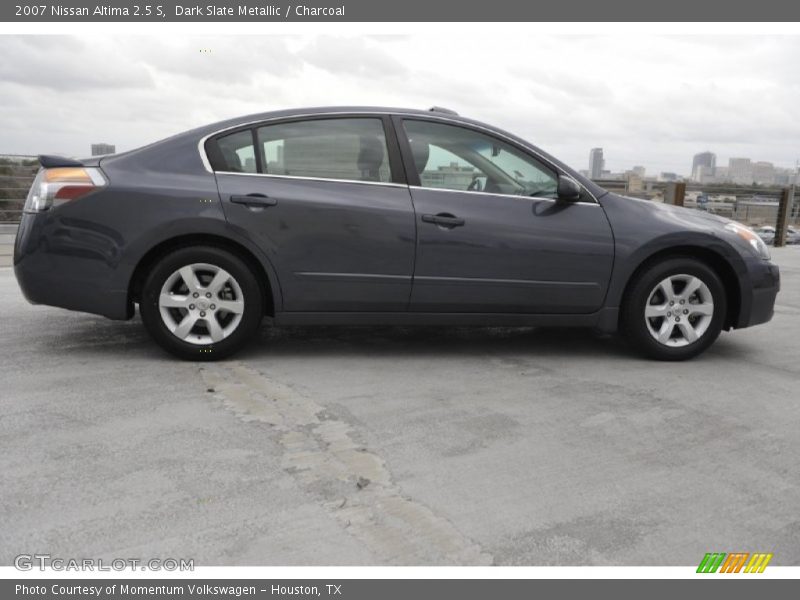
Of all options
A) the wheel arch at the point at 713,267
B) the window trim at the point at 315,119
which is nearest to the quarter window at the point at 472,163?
the window trim at the point at 315,119

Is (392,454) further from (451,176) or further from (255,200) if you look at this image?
(451,176)

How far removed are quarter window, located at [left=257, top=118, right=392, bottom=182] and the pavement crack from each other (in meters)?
1.35

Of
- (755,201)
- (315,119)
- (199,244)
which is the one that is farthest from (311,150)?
(755,201)

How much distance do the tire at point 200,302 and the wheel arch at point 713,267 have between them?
2421 mm

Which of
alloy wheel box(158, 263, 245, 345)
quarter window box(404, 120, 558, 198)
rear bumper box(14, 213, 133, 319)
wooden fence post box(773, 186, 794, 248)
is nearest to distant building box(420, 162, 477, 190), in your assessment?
quarter window box(404, 120, 558, 198)

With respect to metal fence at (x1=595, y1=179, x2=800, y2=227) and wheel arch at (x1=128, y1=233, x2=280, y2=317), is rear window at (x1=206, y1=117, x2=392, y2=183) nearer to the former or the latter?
wheel arch at (x1=128, y1=233, x2=280, y2=317)

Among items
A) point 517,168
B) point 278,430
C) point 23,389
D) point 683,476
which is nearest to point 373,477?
→ point 278,430

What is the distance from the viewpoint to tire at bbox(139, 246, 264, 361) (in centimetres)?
449

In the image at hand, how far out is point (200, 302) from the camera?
14.9ft

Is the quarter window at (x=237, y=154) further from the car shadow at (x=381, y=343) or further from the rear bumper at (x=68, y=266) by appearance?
the car shadow at (x=381, y=343)

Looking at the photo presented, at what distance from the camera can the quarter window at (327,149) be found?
467cm

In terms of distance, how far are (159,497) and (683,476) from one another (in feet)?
6.81

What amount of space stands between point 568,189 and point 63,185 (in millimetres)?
3049

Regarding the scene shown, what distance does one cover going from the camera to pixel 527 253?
15.8 feet
